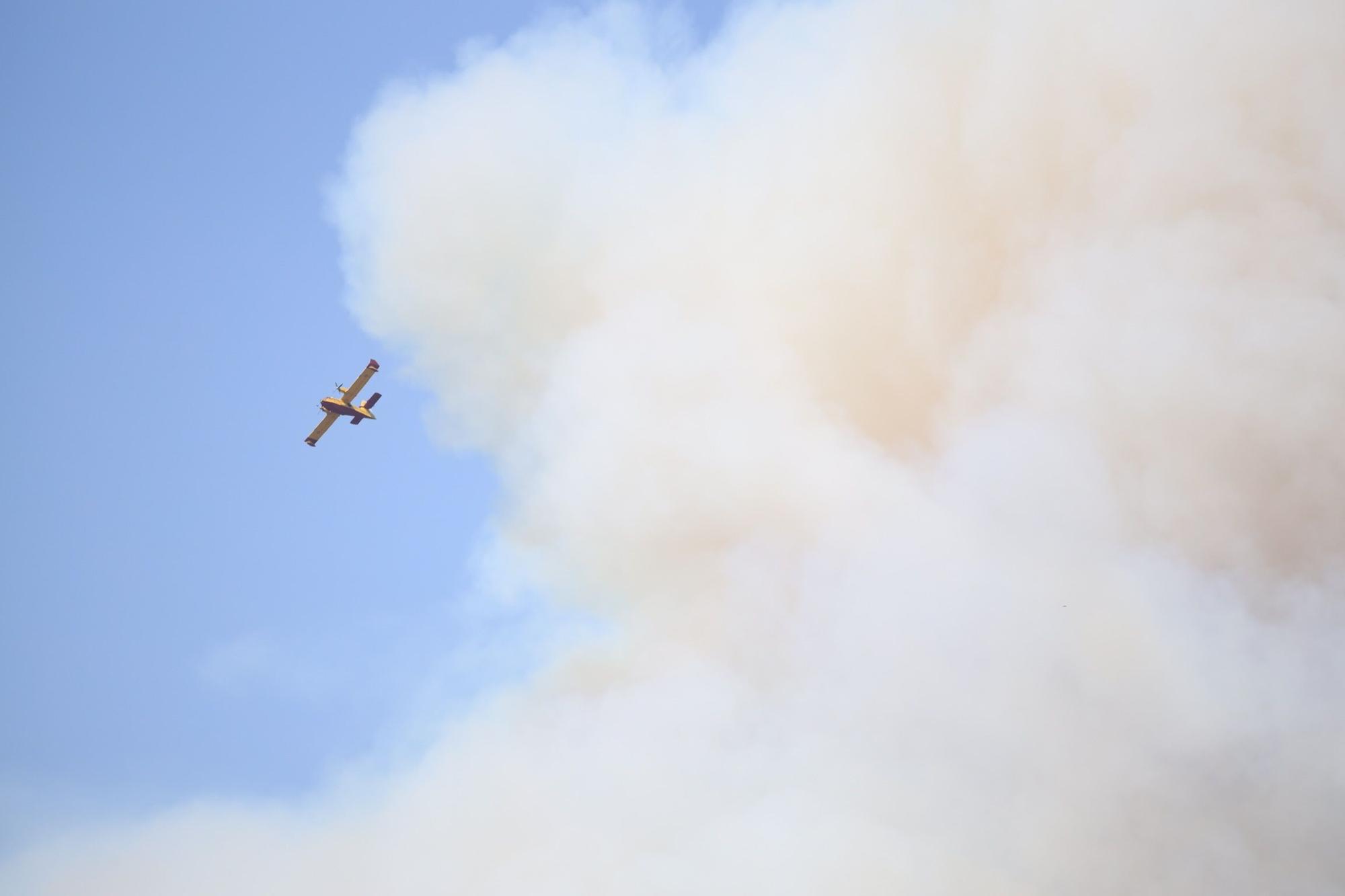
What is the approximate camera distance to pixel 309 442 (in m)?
27.7

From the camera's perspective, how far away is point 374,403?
2698 centimetres

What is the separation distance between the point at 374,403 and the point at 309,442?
6.90ft

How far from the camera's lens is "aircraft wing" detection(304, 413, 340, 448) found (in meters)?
27.2

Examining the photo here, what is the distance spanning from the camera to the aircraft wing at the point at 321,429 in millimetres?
27188

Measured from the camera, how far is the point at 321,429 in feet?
90.4
